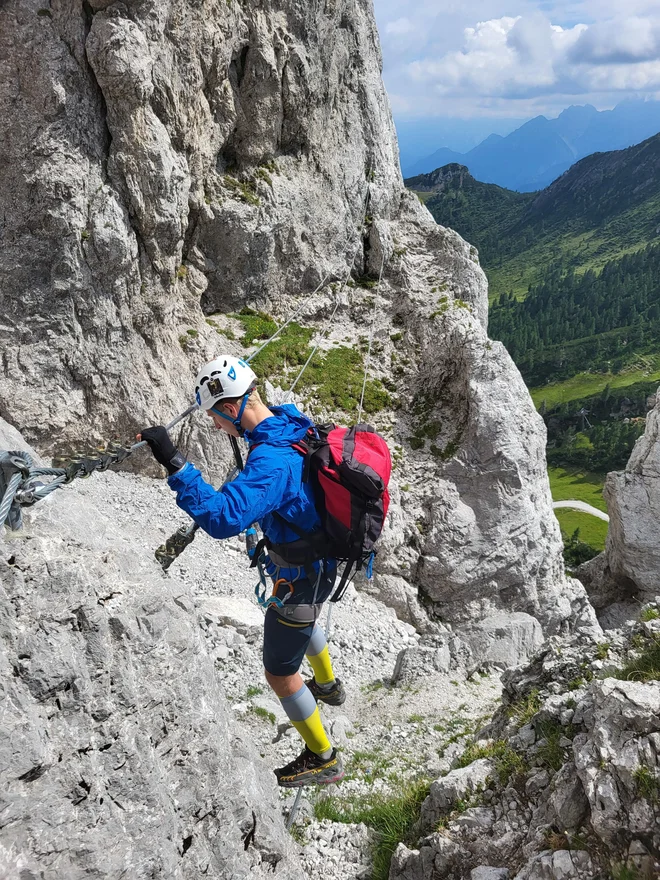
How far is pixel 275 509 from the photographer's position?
5.85 m

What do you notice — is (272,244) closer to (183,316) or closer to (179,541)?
(183,316)

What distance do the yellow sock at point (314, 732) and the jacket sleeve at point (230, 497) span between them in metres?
3.46

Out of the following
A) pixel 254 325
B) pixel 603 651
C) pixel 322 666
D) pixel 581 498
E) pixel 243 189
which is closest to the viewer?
pixel 603 651

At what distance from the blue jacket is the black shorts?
59cm

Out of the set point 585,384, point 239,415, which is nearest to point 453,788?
point 239,415

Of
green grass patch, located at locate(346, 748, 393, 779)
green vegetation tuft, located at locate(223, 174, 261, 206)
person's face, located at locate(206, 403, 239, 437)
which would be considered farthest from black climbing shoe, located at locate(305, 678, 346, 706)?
green vegetation tuft, located at locate(223, 174, 261, 206)

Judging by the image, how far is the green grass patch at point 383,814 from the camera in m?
6.72

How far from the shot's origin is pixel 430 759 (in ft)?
32.9

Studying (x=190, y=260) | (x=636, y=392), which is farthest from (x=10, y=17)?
(x=636, y=392)

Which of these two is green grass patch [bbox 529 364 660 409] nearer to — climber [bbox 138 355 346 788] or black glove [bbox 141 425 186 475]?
climber [bbox 138 355 346 788]

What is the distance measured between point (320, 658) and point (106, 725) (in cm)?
425

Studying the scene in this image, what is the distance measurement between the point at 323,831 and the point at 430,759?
3.35 metres

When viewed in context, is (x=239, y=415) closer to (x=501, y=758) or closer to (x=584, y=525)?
(x=501, y=758)

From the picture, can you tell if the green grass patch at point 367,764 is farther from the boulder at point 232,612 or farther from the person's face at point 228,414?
the person's face at point 228,414
